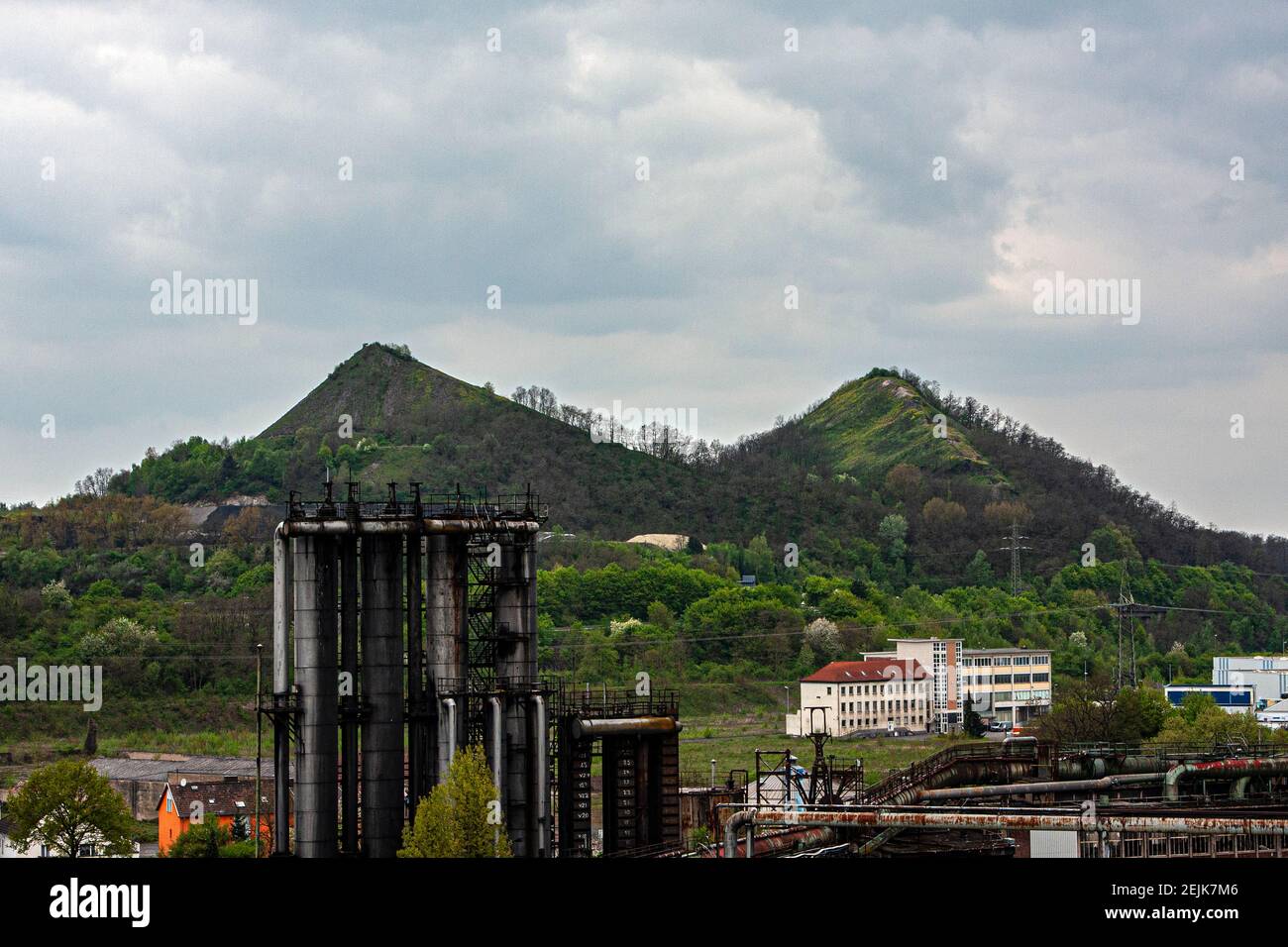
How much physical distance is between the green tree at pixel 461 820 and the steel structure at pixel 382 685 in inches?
52.8

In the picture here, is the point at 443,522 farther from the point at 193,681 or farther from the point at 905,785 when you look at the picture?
the point at 193,681

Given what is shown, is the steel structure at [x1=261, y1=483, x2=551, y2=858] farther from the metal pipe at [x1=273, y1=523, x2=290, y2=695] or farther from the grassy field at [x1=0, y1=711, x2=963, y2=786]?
the grassy field at [x1=0, y1=711, x2=963, y2=786]

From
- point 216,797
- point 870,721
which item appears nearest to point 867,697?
point 870,721

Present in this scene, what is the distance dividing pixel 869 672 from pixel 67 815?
81.3 metres

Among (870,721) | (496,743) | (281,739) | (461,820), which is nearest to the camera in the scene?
(461,820)

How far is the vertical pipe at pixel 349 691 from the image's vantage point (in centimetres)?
4659

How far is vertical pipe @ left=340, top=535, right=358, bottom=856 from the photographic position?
46.6m

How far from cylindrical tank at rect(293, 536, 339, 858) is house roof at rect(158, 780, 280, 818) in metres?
27.4

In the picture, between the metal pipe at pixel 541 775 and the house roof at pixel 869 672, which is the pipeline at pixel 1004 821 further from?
the house roof at pixel 869 672

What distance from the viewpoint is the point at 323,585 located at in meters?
47.2

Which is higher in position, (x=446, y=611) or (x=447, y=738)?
Answer: (x=446, y=611)

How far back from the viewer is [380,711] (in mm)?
47188

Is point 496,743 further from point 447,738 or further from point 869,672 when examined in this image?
point 869,672

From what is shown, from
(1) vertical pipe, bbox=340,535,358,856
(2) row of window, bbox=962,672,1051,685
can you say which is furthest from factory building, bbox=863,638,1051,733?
(1) vertical pipe, bbox=340,535,358,856
